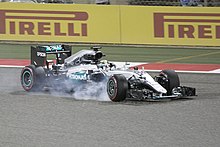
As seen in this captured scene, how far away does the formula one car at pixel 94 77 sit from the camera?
11750 mm

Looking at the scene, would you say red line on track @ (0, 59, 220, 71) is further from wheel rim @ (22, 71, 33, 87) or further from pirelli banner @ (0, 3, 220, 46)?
wheel rim @ (22, 71, 33, 87)

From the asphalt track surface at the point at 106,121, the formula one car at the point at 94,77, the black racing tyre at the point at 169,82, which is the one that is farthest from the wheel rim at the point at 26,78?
the black racing tyre at the point at 169,82

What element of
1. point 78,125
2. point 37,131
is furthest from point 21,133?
point 78,125

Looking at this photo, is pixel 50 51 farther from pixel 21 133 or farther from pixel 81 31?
pixel 81 31

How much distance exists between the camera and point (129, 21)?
70.7 feet

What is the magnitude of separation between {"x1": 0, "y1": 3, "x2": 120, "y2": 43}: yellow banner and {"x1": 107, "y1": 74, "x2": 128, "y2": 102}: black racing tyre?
389 inches

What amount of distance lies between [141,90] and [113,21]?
1008 cm

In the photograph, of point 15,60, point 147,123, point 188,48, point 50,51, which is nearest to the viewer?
point 147,123

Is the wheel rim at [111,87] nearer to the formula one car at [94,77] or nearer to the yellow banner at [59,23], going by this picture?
the formula one car at [94,77]

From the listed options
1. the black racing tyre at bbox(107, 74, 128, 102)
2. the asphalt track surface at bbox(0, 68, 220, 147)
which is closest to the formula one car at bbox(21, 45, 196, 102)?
the black racing tyre at bbox(107, 74, 128, 102)

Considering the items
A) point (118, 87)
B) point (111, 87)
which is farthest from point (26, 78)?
point (118, 87)

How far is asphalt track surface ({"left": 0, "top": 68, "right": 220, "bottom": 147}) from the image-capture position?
888 centimetres

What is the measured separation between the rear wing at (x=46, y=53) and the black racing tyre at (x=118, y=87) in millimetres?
1919

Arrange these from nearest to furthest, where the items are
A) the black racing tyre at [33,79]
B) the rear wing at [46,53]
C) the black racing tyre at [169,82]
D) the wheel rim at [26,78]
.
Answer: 1. the black racing tyre at [169,82]
2. the black racing tyre at [33,79]
3. the wheel rim at [26,78]
4. the rear wing at [46,53]
